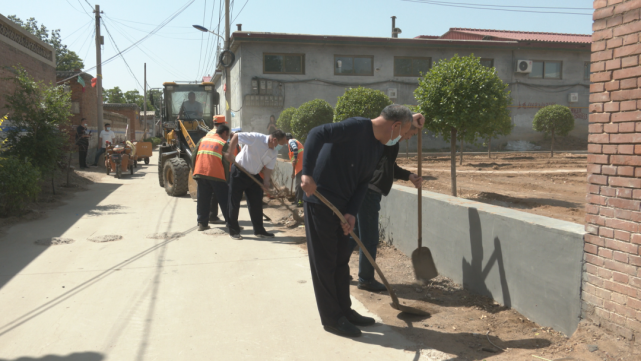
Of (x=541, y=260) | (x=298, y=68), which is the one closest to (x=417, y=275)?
(x=541, y=260)

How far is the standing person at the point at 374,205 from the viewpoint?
4820 mm

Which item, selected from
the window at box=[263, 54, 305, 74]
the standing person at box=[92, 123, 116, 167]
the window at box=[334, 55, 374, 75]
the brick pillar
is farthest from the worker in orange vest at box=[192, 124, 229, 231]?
the window at box=[334, 55, 374, 75]

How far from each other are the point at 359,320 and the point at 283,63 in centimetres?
2371

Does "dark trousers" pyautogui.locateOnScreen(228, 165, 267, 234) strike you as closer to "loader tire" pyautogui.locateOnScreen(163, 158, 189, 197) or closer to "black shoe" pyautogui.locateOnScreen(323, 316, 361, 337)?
"black shoe" pyautogui.locateOnScreen(323, 316, 361, 337)

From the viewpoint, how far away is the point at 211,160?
7875mm

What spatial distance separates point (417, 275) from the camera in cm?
491

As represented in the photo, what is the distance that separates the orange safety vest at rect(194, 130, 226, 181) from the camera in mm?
7887

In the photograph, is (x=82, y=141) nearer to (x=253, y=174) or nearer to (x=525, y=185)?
(x=253, y=174)

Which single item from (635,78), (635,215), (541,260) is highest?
(635,78)

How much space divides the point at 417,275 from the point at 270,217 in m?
5.26

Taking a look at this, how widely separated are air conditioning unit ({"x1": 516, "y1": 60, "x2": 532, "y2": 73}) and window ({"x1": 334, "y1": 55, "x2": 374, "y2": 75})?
27.8 feet

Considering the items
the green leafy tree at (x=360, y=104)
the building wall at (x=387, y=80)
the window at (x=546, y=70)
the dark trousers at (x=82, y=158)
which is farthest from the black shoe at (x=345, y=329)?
the window at (x=546, y=70)

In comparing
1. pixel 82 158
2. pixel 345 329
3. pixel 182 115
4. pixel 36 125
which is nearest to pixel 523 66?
pixel 182 115

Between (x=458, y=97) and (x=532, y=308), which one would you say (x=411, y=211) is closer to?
(x=532, y=308)
